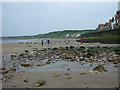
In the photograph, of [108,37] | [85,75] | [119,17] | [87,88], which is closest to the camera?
[87,88]

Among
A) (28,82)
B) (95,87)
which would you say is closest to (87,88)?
(95,87)

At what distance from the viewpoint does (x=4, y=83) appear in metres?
6.24

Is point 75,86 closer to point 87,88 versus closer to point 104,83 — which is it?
point 87,88

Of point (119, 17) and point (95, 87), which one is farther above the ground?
point (119, 17)

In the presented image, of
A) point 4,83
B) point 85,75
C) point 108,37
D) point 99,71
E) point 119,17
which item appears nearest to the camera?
point 4,83

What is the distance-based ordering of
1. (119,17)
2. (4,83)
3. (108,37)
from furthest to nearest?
(119,17), (108,37), (4,83)

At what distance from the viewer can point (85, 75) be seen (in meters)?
7.20

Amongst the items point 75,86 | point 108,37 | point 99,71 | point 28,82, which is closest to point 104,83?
point 75,86

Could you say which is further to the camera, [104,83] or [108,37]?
[108,37]

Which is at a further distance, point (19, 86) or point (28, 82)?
point (28, 82)

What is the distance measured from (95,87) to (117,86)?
27.5 inches

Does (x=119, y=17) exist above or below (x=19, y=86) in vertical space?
above

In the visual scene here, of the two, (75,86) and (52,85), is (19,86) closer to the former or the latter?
(52,85)

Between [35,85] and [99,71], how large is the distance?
3312mm
